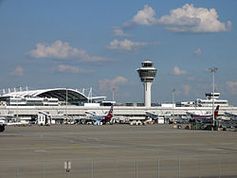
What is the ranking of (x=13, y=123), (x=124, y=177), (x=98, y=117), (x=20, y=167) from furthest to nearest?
(x=98, y=117) → (x=13, y=123) → (x=20, y=167) → (x=124, y=177)

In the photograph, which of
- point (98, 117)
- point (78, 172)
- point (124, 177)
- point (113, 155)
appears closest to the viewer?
point (124, 177)

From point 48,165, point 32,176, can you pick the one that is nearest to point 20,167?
point 48,165

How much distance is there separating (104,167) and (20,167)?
592cm

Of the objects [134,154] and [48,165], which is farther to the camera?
[134,154]

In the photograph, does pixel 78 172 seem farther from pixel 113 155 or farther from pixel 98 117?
pixel 98 117

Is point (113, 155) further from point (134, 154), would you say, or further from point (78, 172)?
point (78, 172)

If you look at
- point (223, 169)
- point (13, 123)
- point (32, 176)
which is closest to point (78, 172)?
point (32, 176)

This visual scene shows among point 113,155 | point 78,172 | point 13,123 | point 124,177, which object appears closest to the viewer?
point 124,177

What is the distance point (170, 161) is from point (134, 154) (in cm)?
752

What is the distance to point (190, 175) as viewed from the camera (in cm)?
3067

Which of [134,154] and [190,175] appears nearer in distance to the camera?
[190,175]

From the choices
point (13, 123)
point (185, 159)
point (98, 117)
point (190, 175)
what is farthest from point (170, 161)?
point (98, 117)

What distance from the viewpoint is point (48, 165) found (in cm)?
3672

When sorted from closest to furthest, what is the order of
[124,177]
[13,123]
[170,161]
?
[124,177], [170,161], [13,123]
